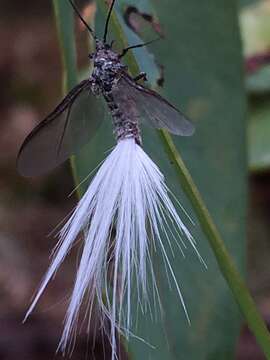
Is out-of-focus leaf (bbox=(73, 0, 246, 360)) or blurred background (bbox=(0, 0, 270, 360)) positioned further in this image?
blurred background (bbox=(0, 0, 270, 360))

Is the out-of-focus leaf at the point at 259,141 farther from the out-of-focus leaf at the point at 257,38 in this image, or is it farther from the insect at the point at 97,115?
the insect at the point at 97,115

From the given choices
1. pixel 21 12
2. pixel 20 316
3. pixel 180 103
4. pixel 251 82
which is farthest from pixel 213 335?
pixel 21 12

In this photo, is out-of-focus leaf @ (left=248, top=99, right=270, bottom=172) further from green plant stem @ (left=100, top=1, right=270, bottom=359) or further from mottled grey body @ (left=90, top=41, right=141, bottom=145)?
green plant stem @ (left=100, top=1, right=270, bottom=359)

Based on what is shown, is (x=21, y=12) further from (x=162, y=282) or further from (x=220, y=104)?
(x=162, y=282)

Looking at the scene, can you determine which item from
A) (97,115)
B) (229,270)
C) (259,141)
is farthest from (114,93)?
(259,141)

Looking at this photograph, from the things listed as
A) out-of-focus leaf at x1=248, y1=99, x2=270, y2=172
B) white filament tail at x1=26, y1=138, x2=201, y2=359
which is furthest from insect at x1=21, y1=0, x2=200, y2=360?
out-of-focus leaf at x1=248, y1=99, x2=270, y2=172

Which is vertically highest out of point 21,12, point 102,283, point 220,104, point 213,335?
point 21,12

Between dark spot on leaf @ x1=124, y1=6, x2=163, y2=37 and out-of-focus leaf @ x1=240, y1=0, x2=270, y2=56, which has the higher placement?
out-of-focus leaf @ x1=240, y1=0, x2=270, y2=56

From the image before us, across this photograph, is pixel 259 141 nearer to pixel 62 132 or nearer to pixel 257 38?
pixel 257 38
